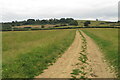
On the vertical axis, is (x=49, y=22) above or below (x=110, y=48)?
above

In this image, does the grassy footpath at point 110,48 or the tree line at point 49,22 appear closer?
the grassy footpath at point 110,48

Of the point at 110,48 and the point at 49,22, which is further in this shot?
the point at 49,22

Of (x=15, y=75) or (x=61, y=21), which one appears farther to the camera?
(x=61, y=21)

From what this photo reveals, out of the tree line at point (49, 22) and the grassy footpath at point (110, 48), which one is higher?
the tree line at point (49, 22)

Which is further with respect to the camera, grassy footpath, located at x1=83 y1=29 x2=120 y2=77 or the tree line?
the tree line

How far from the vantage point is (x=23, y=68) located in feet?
29.5

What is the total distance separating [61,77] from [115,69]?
3.17 meters

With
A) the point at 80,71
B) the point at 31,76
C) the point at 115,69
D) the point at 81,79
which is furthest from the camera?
the point at 115,69

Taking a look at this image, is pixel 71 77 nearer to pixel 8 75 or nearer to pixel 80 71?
pixel 80 71

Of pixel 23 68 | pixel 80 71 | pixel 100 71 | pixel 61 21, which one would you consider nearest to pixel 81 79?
pixel 80 71

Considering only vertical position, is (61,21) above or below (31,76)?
above

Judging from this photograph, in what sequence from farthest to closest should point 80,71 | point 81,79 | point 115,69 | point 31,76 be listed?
1. point 115,69
2. point 80,71
3. point 31,76
4. point 81,79

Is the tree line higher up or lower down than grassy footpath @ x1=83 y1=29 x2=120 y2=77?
higher up

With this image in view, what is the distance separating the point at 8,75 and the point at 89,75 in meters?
3.68
